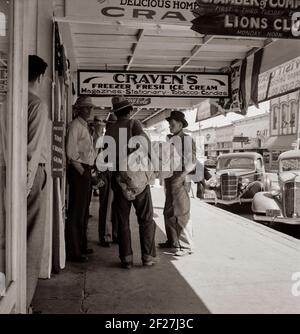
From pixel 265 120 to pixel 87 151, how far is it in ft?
141

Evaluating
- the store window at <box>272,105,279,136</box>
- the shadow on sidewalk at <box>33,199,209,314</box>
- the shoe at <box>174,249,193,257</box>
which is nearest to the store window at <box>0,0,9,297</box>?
the shadow on sidewalk at <box>33,199,209,314</box>

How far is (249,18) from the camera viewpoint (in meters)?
4.57

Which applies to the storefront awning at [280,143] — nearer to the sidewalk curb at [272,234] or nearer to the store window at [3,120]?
the sidewalk curb at [272,234]

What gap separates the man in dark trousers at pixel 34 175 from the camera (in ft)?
11.1

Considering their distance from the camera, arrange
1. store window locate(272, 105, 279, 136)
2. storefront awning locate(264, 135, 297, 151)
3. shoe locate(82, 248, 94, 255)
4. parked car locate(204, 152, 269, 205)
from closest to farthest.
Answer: shoe locate(82, 248, 94, 255) < parked car locate(204, 152, 269, 205) < storefront awning locate(264, 135, 297, 151) < store window locate(272, 105, 279, 136)

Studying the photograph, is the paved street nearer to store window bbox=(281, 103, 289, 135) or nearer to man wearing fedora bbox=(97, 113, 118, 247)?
man wearing fedora bbox=(97, 113, 118, 247)

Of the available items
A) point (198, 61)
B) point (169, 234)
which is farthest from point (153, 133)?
point (169, 234)

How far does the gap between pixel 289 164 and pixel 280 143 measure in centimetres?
2947

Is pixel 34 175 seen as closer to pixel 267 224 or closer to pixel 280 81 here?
pixel 280 81

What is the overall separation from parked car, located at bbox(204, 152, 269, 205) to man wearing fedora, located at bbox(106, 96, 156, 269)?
8703 mm

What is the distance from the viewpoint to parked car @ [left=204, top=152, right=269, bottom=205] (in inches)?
533

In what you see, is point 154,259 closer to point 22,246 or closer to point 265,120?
point 22,246

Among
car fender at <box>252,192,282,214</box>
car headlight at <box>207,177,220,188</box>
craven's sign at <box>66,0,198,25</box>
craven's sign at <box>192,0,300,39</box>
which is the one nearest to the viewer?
craven's sign at <box>192,0,300,39</box>
